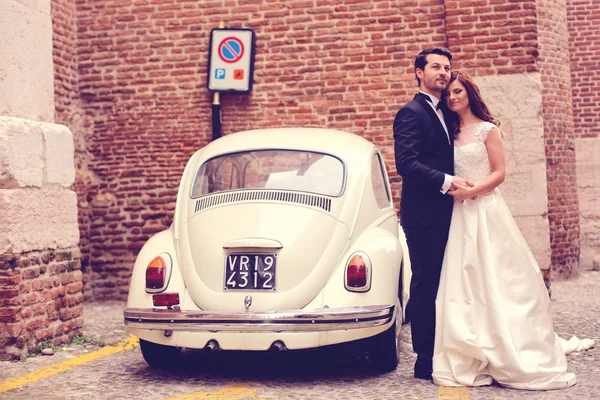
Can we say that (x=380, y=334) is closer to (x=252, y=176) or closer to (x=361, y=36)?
(x=252, y=176)

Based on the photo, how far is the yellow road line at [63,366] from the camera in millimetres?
4910

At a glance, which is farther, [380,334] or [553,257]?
[553,257]

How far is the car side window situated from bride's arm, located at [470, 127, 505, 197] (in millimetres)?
903

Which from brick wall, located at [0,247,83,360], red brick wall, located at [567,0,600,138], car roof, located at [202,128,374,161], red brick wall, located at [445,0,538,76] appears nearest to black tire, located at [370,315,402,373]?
car roof, located at [202,128,374,161]

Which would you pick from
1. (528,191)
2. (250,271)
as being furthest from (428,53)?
(528,191)

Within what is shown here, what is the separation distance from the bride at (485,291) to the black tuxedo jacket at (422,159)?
0.10 meters

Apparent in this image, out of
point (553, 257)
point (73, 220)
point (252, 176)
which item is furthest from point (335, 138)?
point (553, 257)

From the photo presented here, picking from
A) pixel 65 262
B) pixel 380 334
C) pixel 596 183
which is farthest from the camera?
pixel 596 183

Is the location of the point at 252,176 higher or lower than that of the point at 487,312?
higher

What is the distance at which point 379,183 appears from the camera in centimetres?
581

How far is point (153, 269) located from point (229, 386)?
0.88 metres

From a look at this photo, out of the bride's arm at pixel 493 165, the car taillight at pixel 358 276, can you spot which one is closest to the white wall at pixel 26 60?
the car taillight at pixel 358 276

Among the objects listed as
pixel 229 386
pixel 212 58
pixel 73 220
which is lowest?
pixel 229 386

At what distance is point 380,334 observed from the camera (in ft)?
16.4
